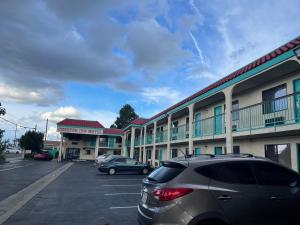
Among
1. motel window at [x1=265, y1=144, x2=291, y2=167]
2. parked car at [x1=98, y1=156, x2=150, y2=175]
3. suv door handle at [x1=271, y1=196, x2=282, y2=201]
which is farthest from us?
parked car at [x1=98, y1=156, x2=150, y2=175]

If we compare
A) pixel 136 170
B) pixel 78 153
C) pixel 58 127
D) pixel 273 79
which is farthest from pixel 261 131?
pixel 78 153

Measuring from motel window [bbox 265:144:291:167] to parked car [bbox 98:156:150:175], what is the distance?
13.4 m

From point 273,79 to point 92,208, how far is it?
9.99 m

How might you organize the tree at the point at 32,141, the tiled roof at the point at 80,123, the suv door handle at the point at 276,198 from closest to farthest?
1. the suv door handle at the point at 276,198
2. the tiled roof at the point at 80,123
3. the tree at the point at 32,141

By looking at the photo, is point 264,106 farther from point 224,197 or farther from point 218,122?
point 224,197

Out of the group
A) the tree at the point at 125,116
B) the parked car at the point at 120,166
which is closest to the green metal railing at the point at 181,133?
the parked car at the point at 120,166

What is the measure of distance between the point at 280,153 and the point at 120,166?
576 inches

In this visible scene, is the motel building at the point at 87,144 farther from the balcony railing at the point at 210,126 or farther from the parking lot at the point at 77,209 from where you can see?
the parking lot at the point at 77,209

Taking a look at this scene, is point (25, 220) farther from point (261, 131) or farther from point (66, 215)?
point (261, 131)

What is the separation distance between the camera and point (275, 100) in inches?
488

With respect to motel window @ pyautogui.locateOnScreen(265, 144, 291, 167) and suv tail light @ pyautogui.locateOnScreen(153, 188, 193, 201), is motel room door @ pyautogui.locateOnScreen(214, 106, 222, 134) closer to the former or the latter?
motel window @ pyautogui.locateOnScreen(265, 144, 291, 167)

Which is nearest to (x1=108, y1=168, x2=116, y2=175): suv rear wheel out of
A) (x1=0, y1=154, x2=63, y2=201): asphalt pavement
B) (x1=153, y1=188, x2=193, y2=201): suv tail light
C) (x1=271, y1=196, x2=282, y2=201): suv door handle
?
(x1=0, y1=154, x2=63, y2=201): asphalt pavement

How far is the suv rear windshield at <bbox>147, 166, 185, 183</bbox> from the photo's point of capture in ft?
15.1

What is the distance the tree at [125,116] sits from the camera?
8781 centimetres
